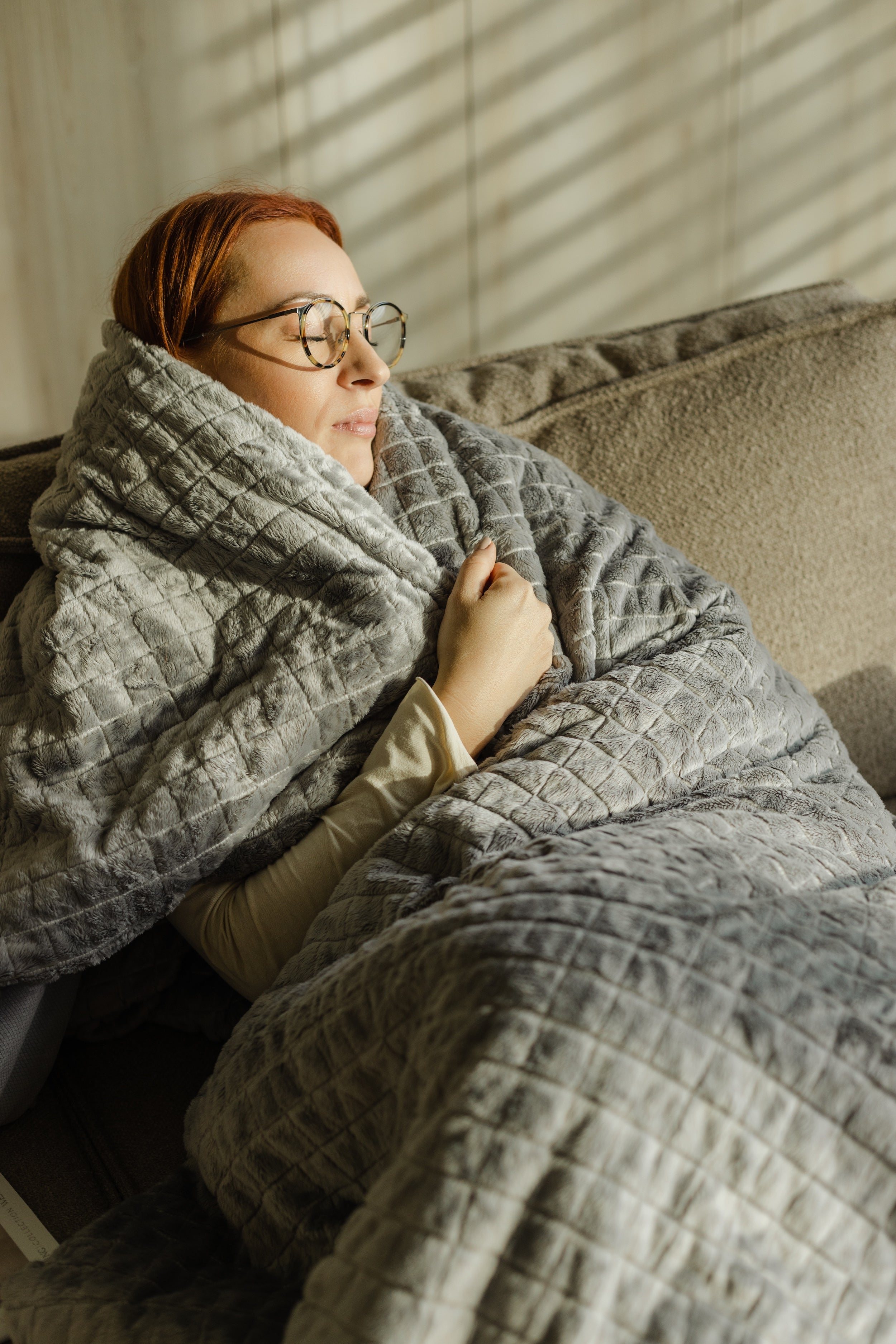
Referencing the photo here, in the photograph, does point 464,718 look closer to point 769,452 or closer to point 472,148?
point 769,452

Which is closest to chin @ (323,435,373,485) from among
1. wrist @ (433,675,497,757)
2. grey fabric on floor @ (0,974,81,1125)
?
wrist @ (433,675,497,757)

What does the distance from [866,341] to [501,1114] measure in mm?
1203

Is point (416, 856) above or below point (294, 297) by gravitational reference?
below

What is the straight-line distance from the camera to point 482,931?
639 mm

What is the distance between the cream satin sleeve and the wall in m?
1.18

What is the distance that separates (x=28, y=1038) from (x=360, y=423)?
715 millimetres

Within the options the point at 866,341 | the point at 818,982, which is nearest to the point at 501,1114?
the point at 818,982

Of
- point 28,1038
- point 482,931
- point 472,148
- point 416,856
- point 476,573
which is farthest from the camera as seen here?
point 472,148

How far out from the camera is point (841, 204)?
8.52ft

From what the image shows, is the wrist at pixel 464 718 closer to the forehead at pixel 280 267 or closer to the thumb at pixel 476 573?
the thumb at pixel 476 573

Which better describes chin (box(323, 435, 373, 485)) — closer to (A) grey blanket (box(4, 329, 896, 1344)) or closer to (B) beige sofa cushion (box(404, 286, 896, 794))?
(A) grey blanket (box(4, 329, 896, 1344))

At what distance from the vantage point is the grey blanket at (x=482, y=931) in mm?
564

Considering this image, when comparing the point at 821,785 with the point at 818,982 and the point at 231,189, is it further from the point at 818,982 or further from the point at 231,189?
the point at 231,189

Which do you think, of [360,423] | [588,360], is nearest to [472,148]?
[588,360]
